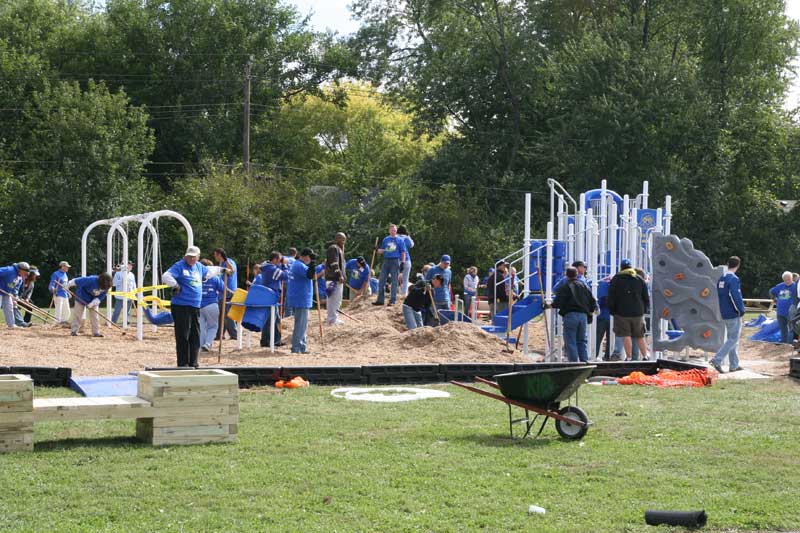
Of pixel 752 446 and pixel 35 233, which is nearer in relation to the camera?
pixel 752 446

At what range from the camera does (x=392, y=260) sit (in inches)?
948

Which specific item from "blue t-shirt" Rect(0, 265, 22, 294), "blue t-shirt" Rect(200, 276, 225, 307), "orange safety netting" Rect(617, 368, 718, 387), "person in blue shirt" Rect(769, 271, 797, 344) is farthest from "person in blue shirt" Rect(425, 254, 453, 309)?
"blue t-shirt" Rect(0, 265, 22, 294)

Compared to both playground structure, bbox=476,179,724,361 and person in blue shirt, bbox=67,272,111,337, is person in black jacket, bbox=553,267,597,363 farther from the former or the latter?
person in blue shirt, bbox=67,272,111,337

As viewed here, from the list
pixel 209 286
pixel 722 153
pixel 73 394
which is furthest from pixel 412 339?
pixel 722 153

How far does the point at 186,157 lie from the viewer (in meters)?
53.7

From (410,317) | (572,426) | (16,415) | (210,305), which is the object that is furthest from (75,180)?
(572,426)

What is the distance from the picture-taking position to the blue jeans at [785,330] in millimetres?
21703

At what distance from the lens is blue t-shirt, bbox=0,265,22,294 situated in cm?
2386

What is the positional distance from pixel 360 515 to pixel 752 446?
174 inches

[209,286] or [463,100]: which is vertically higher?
[463,100]

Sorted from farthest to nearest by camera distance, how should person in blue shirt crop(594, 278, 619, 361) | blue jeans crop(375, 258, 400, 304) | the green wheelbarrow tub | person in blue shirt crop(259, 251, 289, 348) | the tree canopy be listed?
the tree canopy → blue jeans crop(375, 258, 400, 304) → person in blue shirt crop(259, 251, 289, 348) → person in blue shirt crop(594, 278, 619, 361) → the green wheelbarrow tub

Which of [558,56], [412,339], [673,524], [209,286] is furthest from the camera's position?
[558,56]

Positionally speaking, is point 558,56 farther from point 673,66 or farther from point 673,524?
point 673,524

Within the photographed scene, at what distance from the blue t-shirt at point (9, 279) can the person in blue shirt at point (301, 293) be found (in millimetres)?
9376
